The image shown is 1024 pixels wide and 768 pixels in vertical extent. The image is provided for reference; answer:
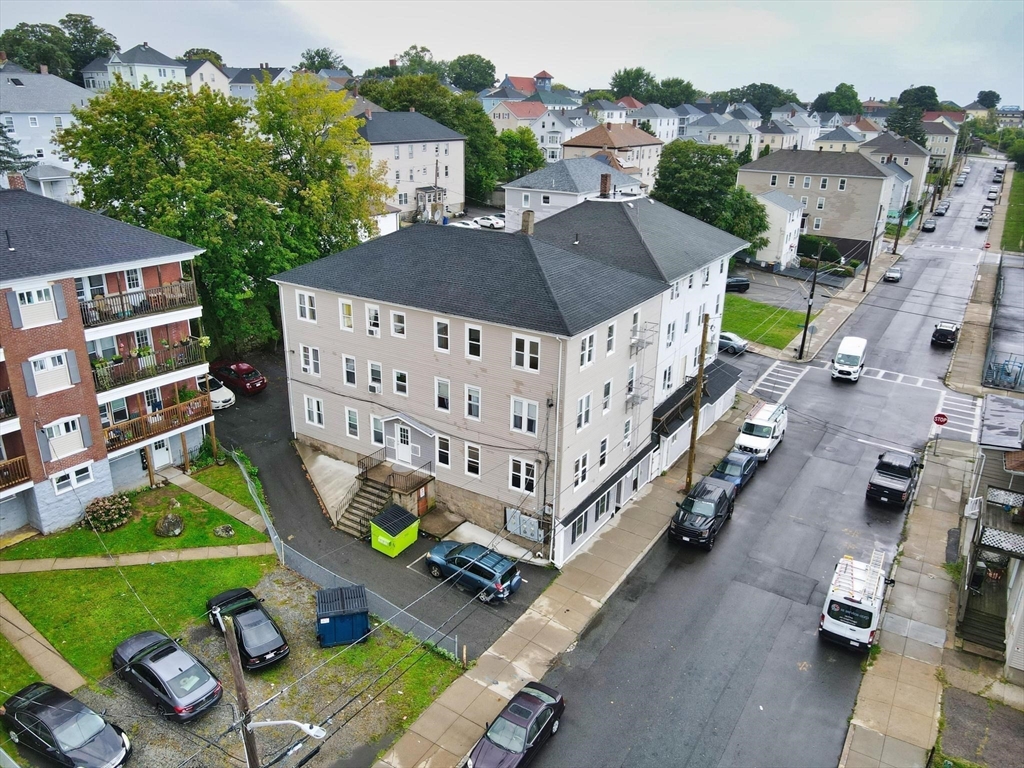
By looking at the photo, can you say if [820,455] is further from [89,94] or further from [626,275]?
[89,94]

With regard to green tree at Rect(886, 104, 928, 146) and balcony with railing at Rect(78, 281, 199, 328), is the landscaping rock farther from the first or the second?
green tree at Rect(886, 104, 928, 146)

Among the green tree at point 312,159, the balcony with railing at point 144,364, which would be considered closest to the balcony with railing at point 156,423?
the balcony with railing at point 144,364

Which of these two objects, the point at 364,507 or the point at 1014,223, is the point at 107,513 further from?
the point at 1014,223

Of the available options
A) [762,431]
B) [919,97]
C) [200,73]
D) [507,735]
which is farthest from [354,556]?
[919,97]

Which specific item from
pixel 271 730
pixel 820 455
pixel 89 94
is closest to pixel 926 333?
pixel 820 455

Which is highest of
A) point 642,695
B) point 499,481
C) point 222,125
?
point 222,125

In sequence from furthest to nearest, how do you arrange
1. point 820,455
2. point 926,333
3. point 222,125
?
point 926,333, point 222,125, point 820,455

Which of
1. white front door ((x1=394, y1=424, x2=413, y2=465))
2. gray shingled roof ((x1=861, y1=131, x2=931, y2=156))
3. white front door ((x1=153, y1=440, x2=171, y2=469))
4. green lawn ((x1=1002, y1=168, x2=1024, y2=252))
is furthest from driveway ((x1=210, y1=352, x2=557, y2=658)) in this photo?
gray shingled roof ((x1=861, y1=131, x2=931, y2=156))
